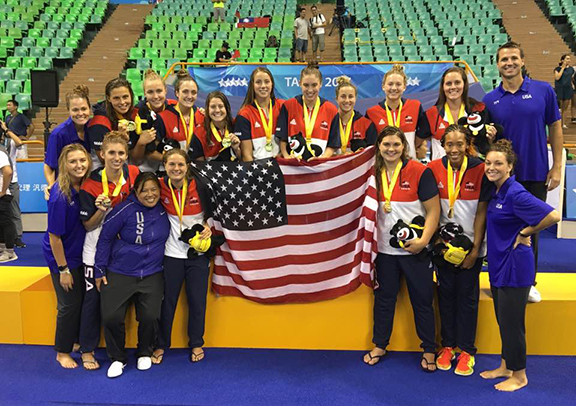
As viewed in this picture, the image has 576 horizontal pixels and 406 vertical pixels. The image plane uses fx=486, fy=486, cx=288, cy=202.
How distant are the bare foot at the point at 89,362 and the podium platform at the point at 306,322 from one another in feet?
1.11

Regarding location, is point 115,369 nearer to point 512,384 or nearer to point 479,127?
point 512,384

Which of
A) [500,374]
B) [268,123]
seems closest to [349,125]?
[268,123]

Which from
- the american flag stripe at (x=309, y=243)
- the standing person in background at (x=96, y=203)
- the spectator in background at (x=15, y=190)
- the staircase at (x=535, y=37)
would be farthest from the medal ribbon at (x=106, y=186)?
the staircase at (x=535, y=37)

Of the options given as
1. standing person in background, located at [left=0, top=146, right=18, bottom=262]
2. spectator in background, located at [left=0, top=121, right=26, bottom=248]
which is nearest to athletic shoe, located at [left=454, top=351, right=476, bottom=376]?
standing person in background, located at [left=0, top=146, right=18, bottom=262]

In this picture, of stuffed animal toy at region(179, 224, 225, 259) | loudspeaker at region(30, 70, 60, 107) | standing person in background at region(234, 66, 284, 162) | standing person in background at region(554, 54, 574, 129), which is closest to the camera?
stuffed animal toy at region(179, 224, 225, 259)

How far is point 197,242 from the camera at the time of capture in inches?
143

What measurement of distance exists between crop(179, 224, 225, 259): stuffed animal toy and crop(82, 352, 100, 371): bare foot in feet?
3.58

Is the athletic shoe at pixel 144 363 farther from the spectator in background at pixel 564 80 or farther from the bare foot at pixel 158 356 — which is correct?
the spectator in background at pixel 564 80

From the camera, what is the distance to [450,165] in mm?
3502

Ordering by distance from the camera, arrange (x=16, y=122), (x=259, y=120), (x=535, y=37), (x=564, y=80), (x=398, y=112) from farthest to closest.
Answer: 1. (x=535, y=37)
2. (x=564, y=80)
3. (x=16, y=122)
4. (x=398, y=112)
5. (x=259, y=120)

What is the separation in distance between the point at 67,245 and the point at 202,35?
13727 mm

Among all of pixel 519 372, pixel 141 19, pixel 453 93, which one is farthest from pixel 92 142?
pixel 141 19

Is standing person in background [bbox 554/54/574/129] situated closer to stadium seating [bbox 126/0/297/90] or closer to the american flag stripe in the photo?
stadium seating [bbox 126/0/297/90]

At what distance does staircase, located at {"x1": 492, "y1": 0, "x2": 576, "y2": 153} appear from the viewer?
1339 centimetres
